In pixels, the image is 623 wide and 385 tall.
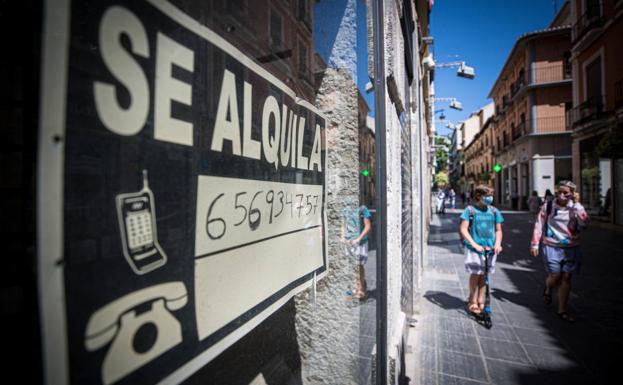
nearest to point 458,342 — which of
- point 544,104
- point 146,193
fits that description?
point 146,193

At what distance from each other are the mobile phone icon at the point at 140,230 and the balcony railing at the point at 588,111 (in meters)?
17.6

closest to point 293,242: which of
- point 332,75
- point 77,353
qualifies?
point 77,353

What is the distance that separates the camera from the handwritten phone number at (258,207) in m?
0.71

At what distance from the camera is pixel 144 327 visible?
0.55 metres

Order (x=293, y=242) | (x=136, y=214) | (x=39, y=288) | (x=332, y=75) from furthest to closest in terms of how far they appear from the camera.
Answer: (x=332, y=75) < (x=293, y=242) < (x=136, y=214) < (x=39, y=288)

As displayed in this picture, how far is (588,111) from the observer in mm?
14180

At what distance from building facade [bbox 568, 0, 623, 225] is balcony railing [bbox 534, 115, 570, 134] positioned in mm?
5934

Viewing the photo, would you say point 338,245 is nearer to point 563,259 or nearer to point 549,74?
point 563,259

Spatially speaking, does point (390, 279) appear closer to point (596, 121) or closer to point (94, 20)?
point (94, 20)

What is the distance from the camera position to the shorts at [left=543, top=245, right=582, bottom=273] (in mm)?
3713

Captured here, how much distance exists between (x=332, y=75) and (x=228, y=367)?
4.05 feet

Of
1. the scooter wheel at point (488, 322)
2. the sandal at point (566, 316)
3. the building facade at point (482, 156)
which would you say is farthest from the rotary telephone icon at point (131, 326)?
the building facade at point (482, 156)

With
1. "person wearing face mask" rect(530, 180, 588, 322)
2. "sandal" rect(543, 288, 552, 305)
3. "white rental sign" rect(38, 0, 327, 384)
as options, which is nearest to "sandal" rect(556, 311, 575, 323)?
"person wearing face mask" rect(530, 180, 588, 322)

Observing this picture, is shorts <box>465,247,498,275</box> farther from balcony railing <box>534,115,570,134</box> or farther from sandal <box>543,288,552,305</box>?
balcony railing <box>534,115,570,134</box>
